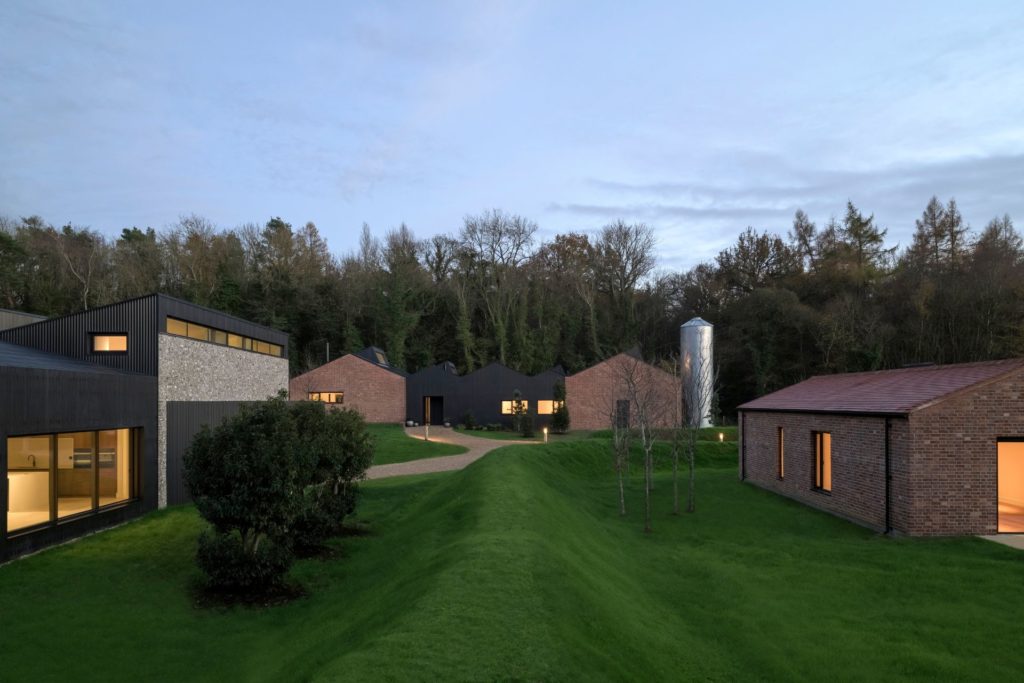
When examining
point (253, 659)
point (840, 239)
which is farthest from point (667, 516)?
point (840, 239)

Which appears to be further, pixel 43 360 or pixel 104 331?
pixel 104 331

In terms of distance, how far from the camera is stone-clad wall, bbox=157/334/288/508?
58.4ft

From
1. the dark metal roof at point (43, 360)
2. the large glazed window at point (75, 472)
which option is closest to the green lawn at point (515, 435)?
the dark metal roof at point (43, 360)

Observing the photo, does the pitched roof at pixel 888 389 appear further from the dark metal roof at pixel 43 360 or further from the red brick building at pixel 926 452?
the dark metal roof at pixel 43 360

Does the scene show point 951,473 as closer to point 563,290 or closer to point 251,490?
point 251,490

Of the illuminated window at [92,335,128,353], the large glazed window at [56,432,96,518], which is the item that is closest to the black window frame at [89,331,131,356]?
the illuminated window at [92,335,128,353]

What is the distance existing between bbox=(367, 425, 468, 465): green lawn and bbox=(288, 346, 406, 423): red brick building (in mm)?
10187

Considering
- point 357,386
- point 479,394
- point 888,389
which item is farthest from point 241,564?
point 357,386

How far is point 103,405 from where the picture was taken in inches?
589

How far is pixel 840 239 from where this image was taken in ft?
158

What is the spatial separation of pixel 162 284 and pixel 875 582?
52.5m

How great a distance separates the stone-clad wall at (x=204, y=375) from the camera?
1780 centimetres

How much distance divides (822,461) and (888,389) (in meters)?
2.64

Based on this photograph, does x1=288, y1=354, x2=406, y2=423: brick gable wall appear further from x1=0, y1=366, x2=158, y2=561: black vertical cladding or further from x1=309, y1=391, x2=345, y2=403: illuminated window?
x1=0, y1=366, x2=158, y2=561: black vertical cladding
